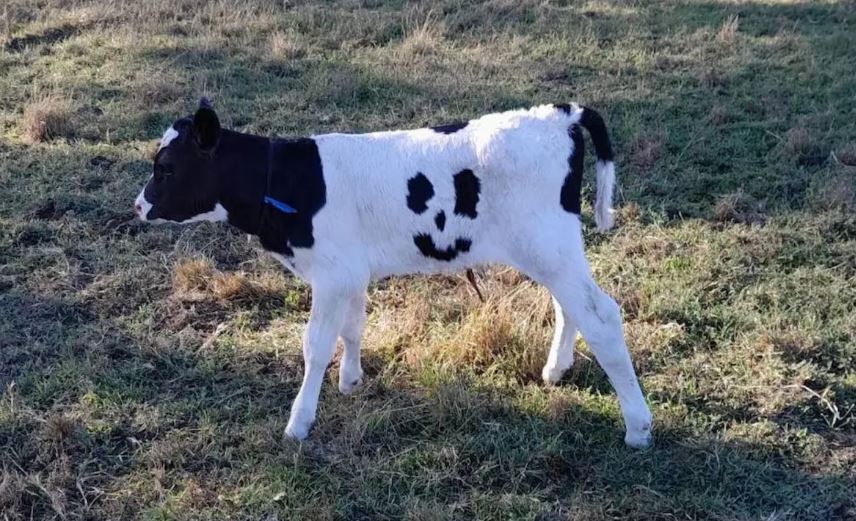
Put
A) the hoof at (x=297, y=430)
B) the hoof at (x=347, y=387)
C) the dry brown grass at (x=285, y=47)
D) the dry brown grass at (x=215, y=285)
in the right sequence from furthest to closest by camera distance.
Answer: the dry brown grass at (x=285, y=47), the dry brown grass at (x=215, y=285), the hoof at (x=347, y=387), the hoof at (x=297, y=430)

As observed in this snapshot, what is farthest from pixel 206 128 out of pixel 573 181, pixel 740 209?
pixel 740 209

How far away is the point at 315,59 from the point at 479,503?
695 cm

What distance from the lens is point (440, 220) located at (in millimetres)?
4191

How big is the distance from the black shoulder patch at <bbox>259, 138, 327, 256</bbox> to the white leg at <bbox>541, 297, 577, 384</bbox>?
1278mm

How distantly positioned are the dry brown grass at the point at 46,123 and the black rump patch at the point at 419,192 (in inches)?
201

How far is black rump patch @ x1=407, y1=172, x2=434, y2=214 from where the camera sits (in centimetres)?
418

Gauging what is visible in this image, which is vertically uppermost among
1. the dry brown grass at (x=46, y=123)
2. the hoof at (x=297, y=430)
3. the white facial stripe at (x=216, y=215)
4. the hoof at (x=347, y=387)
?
the white facial stripe at (x=216, y=215)

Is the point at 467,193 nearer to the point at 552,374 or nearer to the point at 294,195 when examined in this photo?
the point at 294,195

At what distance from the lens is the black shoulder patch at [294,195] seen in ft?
13.9

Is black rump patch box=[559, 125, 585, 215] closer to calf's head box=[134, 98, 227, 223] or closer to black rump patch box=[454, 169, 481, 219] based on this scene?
black rump patch box=[454, 169, 481, 219]

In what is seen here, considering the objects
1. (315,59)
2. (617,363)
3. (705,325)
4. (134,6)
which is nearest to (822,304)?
(705,325)

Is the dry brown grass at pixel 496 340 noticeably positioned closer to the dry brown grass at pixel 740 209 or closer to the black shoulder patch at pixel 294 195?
the black shoulder patch at pixel 294 195

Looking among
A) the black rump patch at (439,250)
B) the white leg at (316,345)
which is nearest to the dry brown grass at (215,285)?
the white leg at (316,345)

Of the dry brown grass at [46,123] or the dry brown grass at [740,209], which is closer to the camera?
the dry brown grass at [740,209]
